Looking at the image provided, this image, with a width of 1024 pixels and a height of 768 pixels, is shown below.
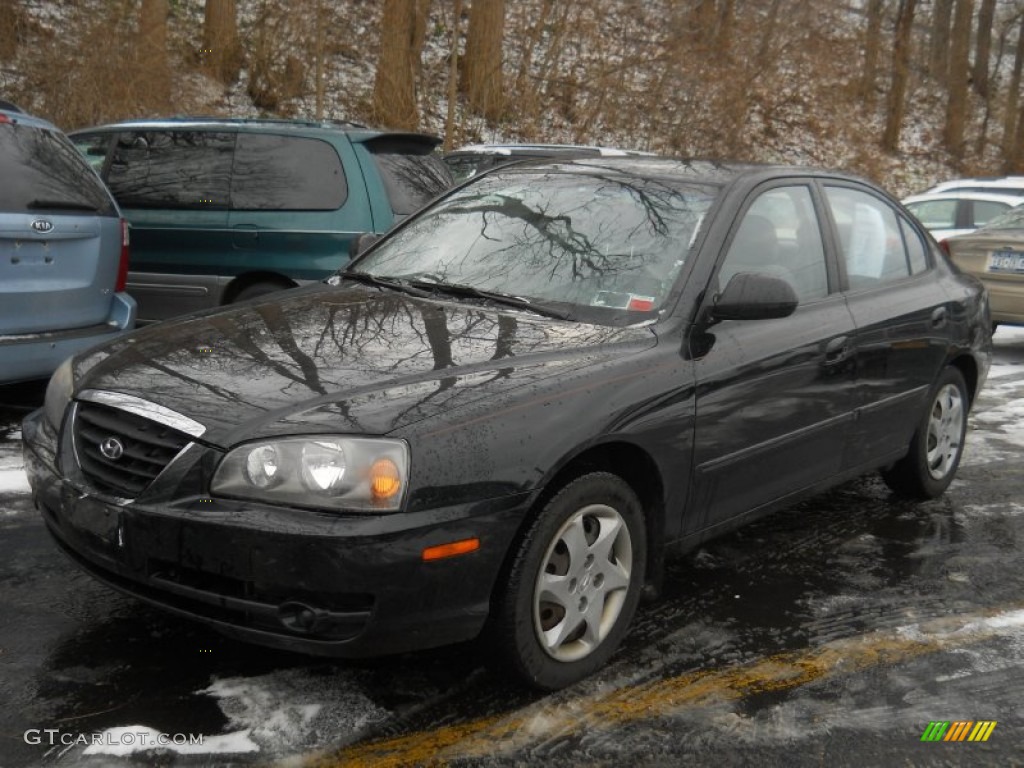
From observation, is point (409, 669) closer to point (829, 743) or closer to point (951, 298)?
point (829, 743)

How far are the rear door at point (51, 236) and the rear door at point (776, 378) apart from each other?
3.68 m

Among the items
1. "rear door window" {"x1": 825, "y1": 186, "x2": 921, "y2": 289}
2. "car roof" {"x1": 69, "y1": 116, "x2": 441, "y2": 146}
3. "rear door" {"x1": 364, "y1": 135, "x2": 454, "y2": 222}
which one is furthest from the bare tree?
"rear door window" {"x1": 825, "y1": 186, "x2": 921, "y2": 289}

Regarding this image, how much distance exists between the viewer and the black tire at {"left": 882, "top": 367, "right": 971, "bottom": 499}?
549 centimetres

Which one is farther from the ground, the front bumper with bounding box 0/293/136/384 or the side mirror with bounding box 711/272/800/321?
the side mirror with bounding box 711/272/800/321

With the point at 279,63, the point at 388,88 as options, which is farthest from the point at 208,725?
the point at 279,63

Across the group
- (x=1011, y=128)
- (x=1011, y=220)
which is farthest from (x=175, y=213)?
(x=1011, y=128)

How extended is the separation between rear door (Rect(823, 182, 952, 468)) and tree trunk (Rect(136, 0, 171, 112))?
11165 mm

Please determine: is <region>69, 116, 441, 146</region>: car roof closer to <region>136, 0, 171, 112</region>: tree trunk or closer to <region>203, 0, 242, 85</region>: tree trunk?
<region>136, 0, 171, 112</region>: tree trunk

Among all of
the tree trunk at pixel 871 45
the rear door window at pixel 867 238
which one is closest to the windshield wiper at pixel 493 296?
the rear door window at pixel 867 238

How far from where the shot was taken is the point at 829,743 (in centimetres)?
329

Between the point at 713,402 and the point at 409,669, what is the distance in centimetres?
134

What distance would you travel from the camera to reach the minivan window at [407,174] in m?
7.81

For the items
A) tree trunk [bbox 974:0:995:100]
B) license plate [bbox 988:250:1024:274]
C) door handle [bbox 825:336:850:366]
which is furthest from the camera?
tree trunk [bbox 974:0:995:100]

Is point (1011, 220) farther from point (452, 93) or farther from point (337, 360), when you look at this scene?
point (452, 93)
